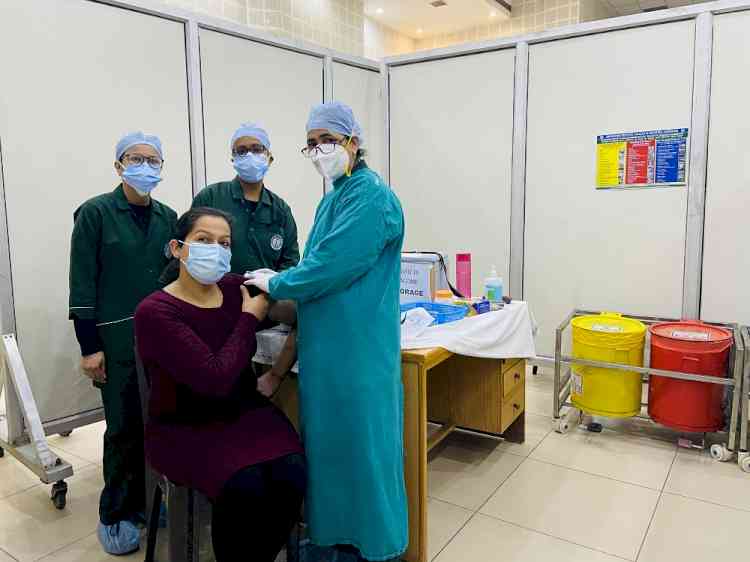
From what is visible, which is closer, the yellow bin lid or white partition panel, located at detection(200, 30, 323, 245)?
the yellow bin lid

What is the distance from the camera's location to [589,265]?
12.1 feet

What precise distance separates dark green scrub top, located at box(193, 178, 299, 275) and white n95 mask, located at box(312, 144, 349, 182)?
63 centimetres

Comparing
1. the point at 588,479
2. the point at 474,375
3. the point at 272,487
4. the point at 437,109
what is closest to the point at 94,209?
the point at 272,487

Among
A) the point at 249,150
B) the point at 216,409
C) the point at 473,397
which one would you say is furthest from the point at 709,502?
the point at 249,150

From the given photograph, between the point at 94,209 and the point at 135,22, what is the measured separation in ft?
4.06

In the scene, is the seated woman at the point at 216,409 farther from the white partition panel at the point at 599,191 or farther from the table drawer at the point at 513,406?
the white partition panel at the point at 599,191

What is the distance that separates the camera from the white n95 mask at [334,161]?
1.76 m

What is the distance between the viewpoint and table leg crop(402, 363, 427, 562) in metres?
1.94

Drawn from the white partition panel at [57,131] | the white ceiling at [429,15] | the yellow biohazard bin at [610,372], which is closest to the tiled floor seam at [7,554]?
the white partition panel at [57,131]

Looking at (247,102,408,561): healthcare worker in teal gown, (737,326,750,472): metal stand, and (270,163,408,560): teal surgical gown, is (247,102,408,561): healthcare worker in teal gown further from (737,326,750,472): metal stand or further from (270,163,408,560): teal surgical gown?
(737,326,750,472): metal stand

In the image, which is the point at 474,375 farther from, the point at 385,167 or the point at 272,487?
the point at 385,167

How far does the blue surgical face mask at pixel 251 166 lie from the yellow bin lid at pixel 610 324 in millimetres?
1913

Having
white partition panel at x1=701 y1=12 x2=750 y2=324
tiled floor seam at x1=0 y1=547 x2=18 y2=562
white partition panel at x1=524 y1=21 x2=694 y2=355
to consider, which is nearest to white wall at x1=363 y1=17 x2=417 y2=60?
white partition panel at x1=524 y1=21 x2=694 y2=355

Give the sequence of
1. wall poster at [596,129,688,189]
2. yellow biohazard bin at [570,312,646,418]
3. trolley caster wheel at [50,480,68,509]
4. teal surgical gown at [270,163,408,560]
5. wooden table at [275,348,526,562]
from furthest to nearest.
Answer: wall poster at [596,129,688,189] < yellow biohazard bin at [570,312,646,418] < wooden table at [275,348,526,562] < trolley caster wheel at [50,480,68,509] < teal surgical gown at [270,163,408,560]
